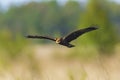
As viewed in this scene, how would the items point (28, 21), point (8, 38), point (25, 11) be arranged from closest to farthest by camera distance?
point (8, 38)
point (28, 21)
point (25, 11)

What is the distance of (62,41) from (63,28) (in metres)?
44.8

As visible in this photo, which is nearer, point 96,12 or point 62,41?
point 62,41

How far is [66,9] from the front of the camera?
218ft

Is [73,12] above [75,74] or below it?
Answer: above

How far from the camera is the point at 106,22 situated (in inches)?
914

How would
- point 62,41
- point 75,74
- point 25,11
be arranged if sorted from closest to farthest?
point 62,41
point 75,74
point 25,11

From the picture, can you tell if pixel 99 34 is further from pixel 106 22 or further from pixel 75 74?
pixel 75 74

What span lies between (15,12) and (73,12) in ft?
25.8

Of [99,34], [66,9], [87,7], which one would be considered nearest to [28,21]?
[66,9]

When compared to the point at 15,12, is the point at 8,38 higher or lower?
lower

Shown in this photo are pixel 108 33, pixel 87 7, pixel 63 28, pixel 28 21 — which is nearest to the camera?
pixel 108 33

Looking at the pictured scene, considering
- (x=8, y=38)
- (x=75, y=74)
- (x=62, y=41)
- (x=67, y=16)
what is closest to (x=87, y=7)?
(x=8, y=38)

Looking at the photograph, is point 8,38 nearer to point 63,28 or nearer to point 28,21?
point 63,28

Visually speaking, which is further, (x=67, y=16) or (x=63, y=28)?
(x=67, y=16)
